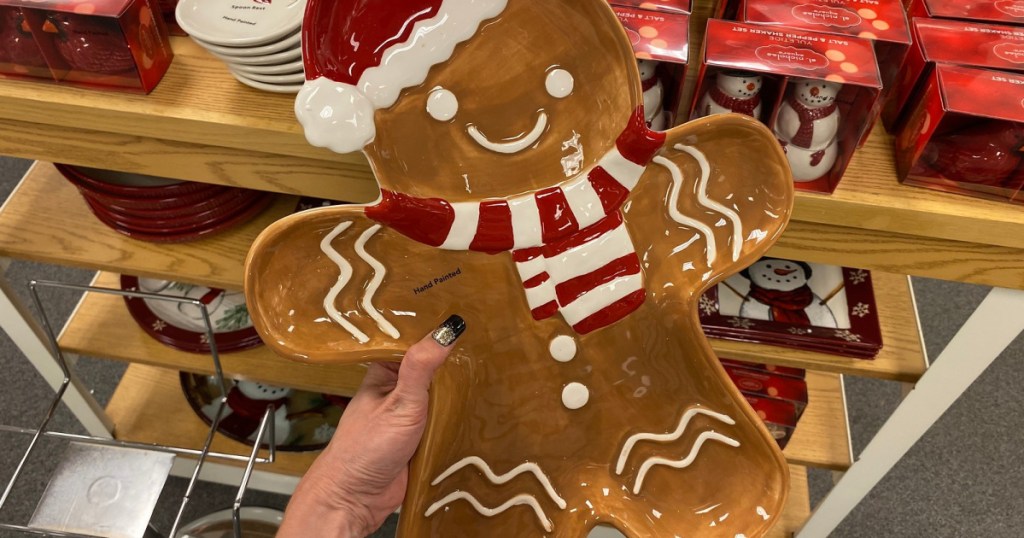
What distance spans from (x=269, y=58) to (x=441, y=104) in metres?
0.30

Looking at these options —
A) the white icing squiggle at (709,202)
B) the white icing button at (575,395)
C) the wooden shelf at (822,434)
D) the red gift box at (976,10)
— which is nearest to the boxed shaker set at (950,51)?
the red gift box at (976,10)

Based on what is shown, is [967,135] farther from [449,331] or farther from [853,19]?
[449,331]

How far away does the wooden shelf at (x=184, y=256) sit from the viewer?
123 cm

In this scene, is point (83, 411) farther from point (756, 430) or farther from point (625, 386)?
point (756, 430)

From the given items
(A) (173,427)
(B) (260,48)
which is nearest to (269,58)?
(B) (260,48)

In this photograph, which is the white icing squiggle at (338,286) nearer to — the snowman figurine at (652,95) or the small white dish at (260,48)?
the small white dish at (260,48)

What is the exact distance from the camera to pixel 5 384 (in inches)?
76.2

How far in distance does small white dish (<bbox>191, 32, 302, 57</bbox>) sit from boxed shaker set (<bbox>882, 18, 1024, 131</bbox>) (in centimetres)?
72

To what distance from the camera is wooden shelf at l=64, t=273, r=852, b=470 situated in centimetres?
146

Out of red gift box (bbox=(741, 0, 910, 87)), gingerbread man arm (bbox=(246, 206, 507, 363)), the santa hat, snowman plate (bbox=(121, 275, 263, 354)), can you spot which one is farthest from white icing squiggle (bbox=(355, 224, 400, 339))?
snowman plate (bbox=(121, 275, 263, 354))

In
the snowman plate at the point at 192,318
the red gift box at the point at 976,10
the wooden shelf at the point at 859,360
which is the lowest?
the snowman plate at the point at 192,318

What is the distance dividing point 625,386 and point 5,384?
179cm

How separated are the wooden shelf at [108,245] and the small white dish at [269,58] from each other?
0.43 meters

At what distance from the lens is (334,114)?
650mm
